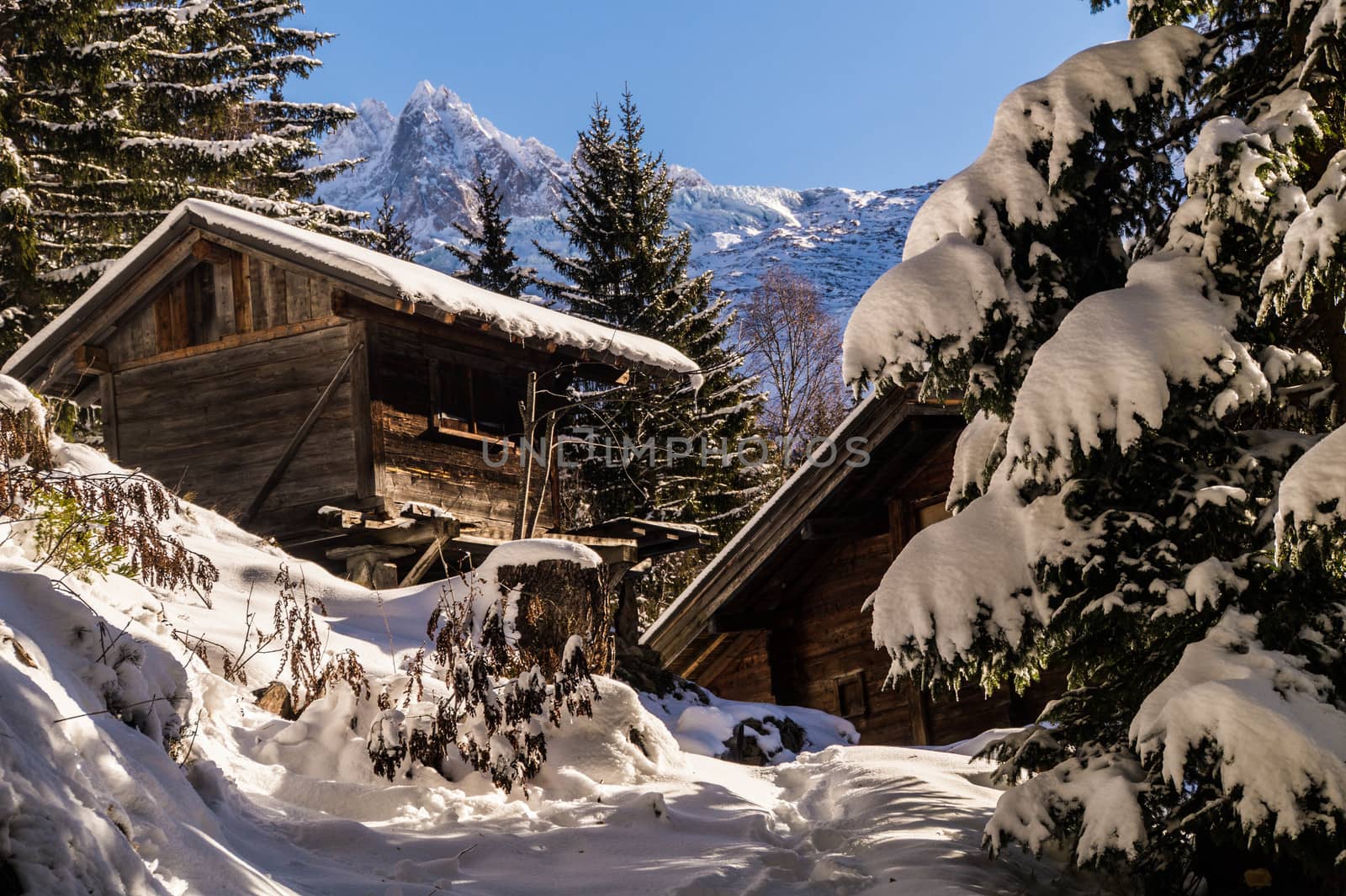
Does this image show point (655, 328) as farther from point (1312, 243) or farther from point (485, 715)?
point (1312, 243)

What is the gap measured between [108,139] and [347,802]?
18.2m

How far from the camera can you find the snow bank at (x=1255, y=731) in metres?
4.03

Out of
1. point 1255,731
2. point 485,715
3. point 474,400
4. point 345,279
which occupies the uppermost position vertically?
point 345,279

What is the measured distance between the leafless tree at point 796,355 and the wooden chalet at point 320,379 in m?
11.5

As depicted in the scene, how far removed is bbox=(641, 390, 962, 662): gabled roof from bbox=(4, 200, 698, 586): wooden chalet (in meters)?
4.21

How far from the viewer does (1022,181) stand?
216 inches

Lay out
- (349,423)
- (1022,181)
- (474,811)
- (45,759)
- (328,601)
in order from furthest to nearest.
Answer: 1. (349,423)
2. (328,601)
3. (474,811)
4. (1022,181)
5. (45,759)

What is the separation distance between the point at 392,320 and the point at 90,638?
12.0 metres

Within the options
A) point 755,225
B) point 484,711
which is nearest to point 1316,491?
point 484,711

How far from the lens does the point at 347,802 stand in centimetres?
618

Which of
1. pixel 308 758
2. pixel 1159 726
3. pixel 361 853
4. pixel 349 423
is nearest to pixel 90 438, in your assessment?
pixel 349 423

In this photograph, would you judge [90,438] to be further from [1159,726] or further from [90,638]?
[1159,726]

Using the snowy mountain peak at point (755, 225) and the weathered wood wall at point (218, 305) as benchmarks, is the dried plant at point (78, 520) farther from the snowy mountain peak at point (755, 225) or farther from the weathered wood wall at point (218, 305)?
the snowy mountain peak at point (755, 225)

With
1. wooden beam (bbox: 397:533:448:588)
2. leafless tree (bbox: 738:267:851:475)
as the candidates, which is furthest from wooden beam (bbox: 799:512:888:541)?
leafless tree (bbox: 738:267:851:475)
